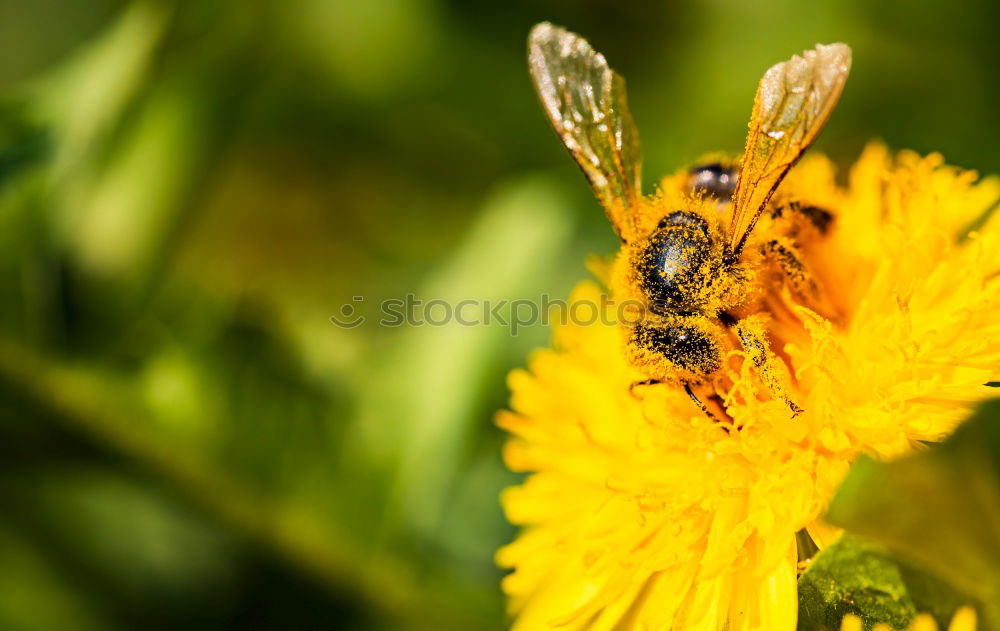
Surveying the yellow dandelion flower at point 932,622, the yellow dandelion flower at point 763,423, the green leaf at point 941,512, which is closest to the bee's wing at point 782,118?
the yellow dandelion flower at point 763,423

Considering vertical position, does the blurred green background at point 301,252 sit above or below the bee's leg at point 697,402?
above

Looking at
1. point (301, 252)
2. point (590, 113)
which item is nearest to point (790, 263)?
point (590, 113)

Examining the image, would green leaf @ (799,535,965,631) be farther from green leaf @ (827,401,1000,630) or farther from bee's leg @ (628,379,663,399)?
bee's leg @ (628,379,663,399)

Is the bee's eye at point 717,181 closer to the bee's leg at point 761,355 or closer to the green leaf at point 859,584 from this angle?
the bee's leg at point 761,355

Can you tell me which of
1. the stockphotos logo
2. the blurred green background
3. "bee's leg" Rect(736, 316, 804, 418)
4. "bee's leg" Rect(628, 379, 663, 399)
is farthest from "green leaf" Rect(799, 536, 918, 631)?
the blurred green background

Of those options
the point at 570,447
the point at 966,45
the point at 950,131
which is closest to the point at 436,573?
the point at 570,447

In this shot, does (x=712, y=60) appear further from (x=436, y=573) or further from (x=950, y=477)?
(x=950, y=477)

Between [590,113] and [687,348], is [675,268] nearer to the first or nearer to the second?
[687,348]
